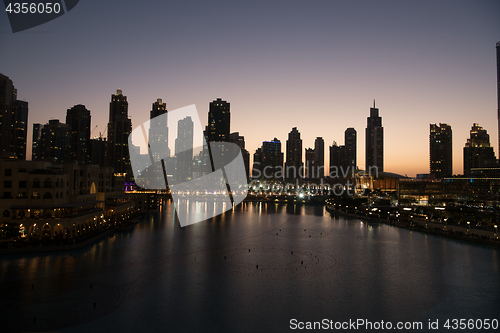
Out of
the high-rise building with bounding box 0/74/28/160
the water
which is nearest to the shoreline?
the water

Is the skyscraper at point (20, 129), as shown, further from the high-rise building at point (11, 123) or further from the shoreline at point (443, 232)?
the shoreline at point (443, 232)

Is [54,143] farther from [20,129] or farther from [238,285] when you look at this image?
[238,285]

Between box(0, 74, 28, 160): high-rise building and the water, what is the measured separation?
11103 centimetres

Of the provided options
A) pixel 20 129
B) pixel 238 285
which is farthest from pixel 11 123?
pixel 238 285

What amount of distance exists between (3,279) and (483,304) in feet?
84.2

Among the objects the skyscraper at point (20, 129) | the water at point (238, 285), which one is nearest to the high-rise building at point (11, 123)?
the skyscraper at point (20, 129)

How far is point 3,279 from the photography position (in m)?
19.3

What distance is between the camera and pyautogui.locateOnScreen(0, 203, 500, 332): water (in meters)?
15.2

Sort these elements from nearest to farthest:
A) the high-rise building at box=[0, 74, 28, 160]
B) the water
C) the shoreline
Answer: the water
the shoreline
the high-rise building at box=[0, 74, 28, 160]

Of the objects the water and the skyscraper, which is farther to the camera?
the skyscraper

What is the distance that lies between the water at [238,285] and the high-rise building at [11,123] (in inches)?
4371

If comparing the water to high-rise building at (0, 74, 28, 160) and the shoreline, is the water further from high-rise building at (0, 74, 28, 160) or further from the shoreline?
high-rise building at (0, 74, 28, 160)

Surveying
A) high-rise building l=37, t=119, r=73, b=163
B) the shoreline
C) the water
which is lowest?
the water

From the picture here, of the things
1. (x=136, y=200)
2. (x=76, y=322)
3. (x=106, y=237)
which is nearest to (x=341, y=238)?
(x=106, y=237)
